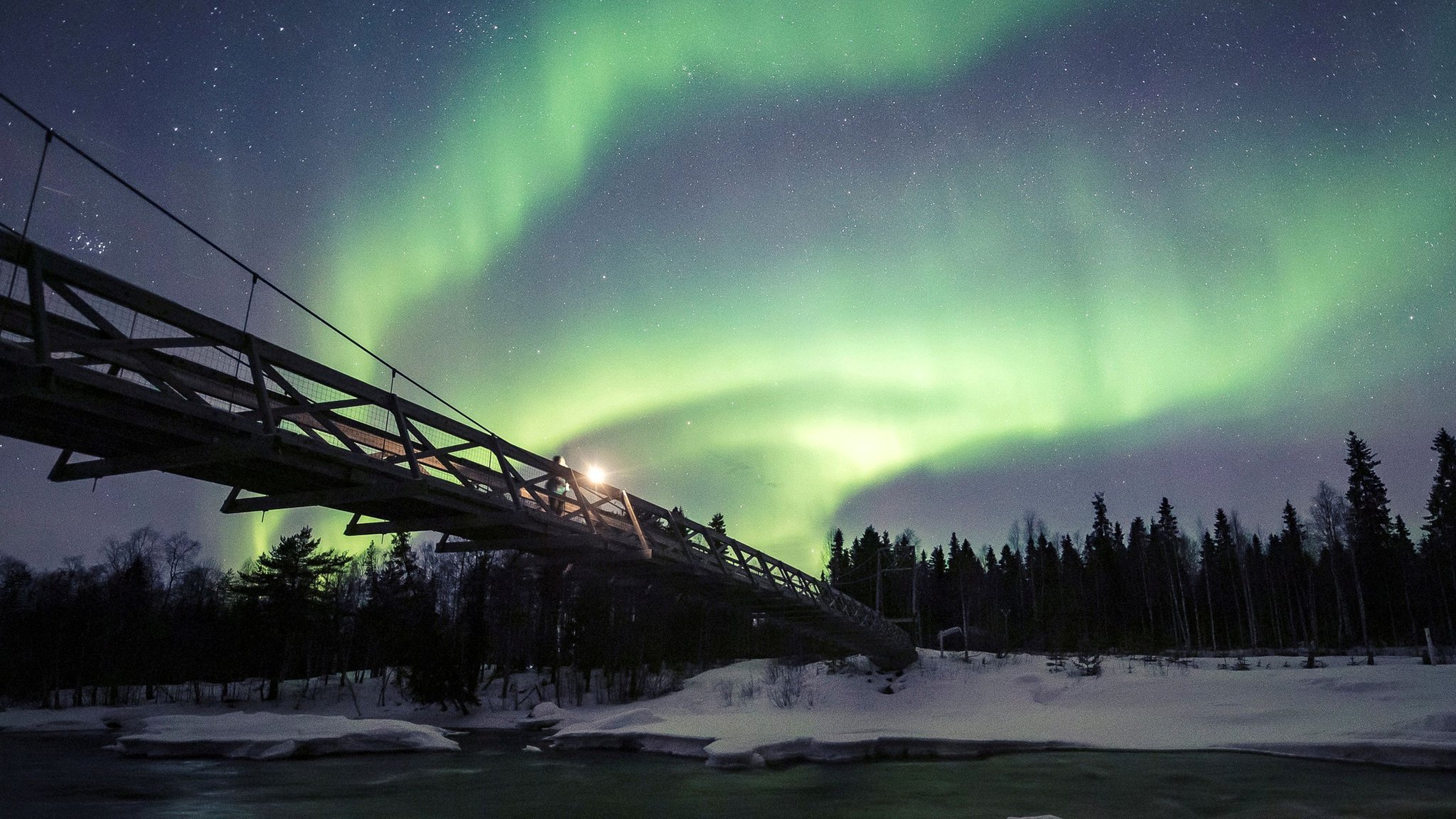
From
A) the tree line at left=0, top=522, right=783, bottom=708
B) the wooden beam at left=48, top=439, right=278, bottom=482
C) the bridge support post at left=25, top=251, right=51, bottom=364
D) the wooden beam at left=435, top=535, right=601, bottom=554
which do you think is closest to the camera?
the bridge support post at left=25, top=251, right=51, bottom=364

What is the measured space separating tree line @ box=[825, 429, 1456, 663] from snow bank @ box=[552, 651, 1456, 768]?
5.97 m

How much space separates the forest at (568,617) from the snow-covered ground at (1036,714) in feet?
26.4

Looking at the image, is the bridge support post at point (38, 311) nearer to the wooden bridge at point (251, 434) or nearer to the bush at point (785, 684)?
the wooden bridge at point (251, 434)

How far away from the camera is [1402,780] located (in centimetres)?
1830

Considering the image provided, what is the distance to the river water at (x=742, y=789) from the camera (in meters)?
16.6

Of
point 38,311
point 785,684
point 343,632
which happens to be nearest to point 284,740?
point 785,684

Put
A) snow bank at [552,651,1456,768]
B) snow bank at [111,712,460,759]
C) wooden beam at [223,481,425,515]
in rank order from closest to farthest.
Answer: wooden beam at [223,481,425,515] < snow bank at [552,651,1456,768] < snow bank at [111,712,460,759]

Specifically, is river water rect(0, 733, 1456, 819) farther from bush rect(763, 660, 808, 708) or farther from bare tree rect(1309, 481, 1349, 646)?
bare tree rect(1309, 481, 1349, 646)

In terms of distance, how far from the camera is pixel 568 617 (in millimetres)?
58531

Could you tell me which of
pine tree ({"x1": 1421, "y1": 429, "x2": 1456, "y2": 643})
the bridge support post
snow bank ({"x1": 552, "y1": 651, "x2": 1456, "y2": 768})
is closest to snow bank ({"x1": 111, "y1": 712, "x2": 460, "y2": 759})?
snow bank ({"x1": 552, "y1": 651, "x2": 1456, "y2": 768})

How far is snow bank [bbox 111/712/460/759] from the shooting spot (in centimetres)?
2969

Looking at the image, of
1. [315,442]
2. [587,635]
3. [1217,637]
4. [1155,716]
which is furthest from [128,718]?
[1217,637]

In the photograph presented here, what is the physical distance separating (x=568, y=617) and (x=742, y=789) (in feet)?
133

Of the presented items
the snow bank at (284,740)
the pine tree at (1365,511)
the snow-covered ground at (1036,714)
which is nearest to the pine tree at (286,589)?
the snow-covered ground at (1036,714)
